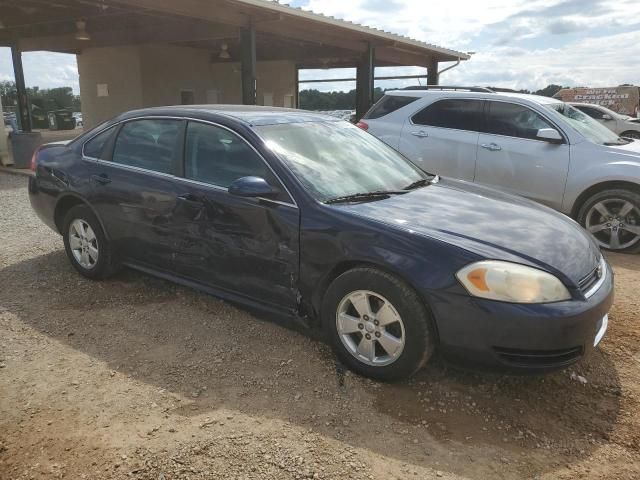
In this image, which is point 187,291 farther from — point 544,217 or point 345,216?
point 544,217

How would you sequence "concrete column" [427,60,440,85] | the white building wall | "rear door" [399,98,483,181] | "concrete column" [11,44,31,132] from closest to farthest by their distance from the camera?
1. "rear door" [399,98,483,181]
2. "concrete column" [11,44,31,132]
3. the white building wall
4. "concrete column" [427,60,440,85]

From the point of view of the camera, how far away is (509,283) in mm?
2727

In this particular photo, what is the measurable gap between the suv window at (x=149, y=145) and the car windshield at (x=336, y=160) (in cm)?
78

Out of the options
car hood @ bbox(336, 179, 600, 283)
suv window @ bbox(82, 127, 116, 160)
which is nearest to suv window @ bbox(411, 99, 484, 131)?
car hood @ bbox(336, 179, 600, 283)

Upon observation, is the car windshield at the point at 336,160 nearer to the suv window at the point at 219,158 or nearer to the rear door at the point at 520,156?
the suv window at the point at 219,158

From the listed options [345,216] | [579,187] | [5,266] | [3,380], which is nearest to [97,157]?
[5,266]

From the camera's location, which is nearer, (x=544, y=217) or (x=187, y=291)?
(x=544, y=217)

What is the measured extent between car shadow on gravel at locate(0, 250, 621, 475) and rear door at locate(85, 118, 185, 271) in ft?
1.66

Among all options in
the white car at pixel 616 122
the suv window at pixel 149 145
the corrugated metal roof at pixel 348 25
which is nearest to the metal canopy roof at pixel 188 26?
the corrugated metal roof at pixel 348 25

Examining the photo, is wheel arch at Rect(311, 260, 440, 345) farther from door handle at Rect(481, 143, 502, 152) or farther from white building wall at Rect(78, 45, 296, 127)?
white building wall at Rect(78, 45, 296, 127)

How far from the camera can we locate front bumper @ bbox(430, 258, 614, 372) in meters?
2.69

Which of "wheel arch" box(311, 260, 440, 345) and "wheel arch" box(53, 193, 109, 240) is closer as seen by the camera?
"wheel arch" box(311, 260, 440, 345)

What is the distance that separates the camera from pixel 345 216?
3.15 m

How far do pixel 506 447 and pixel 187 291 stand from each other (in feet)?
9.27
